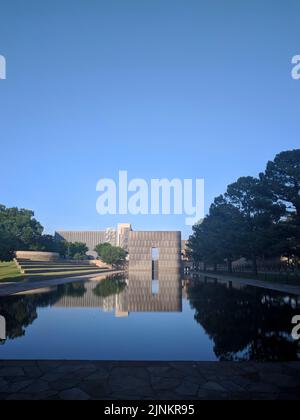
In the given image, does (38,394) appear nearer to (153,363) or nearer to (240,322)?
(153,363)

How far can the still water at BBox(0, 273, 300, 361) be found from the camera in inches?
309

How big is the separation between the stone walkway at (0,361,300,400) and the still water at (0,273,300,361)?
3.25 ft

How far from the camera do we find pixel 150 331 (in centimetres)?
1058

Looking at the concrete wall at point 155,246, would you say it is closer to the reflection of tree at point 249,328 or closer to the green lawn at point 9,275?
the green lawn at point 9,275

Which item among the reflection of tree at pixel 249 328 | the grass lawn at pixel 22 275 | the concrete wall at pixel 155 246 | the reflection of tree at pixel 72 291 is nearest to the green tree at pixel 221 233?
the reflection of tree at pixel 72 291

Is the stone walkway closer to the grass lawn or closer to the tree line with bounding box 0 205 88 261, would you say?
the grass lawn

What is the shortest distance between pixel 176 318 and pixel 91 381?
26.0 ft

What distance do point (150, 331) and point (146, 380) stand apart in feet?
16.4

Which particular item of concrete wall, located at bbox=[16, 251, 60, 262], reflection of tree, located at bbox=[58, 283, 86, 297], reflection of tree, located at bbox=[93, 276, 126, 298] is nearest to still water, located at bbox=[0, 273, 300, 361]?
reflection of tree, located at bbox=[58, 283, 86, 297]

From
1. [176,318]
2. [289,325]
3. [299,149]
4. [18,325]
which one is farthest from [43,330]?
[299,149]

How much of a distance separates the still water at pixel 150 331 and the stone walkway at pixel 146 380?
3.25 feet

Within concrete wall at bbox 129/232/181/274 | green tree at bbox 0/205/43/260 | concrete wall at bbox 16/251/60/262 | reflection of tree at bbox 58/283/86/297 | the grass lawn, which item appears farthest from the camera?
concrete wall at bbox 129/232/181/274

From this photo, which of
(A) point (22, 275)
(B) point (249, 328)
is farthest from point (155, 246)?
(B) point (249, 328)

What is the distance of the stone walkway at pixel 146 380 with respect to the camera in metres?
5.10
